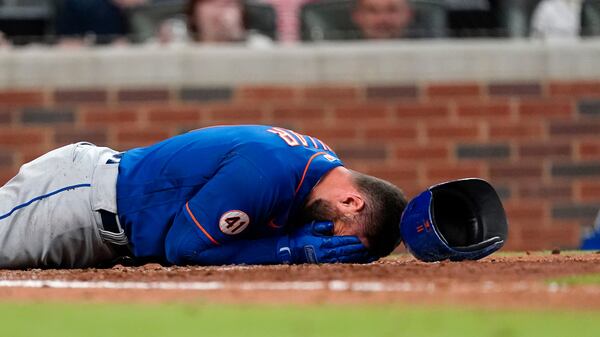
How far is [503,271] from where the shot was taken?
4.73 metres

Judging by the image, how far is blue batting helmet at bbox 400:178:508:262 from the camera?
203 inches

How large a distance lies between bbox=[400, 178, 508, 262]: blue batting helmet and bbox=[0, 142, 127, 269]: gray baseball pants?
4.26 feet

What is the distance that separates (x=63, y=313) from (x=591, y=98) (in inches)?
237

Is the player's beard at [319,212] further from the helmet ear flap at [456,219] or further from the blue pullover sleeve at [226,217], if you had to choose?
the helmet ear flap at [456,219]

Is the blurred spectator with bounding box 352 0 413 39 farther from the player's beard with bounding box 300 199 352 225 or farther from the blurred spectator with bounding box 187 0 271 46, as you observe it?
the player's beard with bounding box 300 199 352 225

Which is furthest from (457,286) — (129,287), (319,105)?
(319,105)

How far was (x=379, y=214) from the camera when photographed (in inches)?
198

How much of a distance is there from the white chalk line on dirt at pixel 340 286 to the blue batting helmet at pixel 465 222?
91 centimetres

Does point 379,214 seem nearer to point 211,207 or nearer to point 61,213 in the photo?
point 211,207

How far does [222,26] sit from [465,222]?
391 cm

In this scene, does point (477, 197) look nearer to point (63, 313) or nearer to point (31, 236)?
point (31, 236)

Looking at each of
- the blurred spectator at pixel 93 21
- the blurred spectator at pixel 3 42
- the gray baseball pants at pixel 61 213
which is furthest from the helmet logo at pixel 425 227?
the blurred spectator at pixel 3 42

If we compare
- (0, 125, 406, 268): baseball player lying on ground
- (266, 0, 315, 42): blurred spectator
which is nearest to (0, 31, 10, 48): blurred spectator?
(266, 0, 315, 42): blurred spectator

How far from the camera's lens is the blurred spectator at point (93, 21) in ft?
30.0
